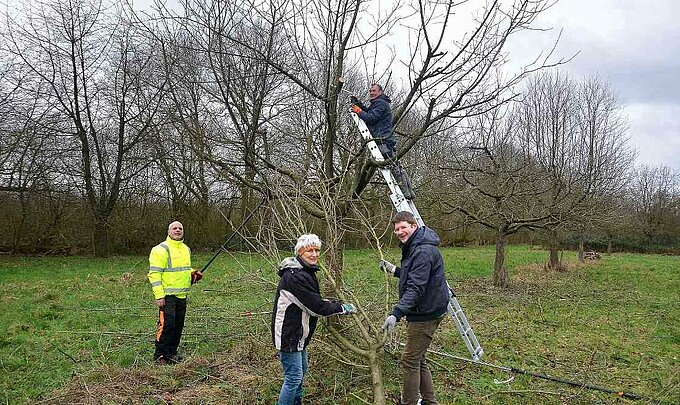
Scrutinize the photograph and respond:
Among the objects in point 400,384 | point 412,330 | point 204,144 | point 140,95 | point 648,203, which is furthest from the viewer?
point 648,203

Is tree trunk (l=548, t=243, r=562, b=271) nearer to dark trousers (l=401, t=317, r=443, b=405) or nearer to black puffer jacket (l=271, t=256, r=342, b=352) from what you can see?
dark trousers (l=401, t=317, r=443, b=405)

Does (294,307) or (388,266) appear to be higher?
(388,266)

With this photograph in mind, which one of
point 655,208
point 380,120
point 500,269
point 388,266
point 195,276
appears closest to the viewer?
point 388,266

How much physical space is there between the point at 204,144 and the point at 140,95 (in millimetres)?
14525

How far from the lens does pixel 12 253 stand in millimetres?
17922

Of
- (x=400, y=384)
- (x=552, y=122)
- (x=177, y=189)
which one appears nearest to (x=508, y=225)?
(x=552, y=122)

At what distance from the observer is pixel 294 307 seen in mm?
4043

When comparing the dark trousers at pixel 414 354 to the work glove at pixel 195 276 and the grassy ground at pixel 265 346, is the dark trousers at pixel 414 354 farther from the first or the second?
the work glove at pixel 195 276

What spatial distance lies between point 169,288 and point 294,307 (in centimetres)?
243

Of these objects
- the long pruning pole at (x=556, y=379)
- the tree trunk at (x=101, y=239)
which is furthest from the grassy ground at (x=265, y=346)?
the tree trunk at (x=101, y=239)

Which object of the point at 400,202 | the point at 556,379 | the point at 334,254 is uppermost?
the point at 400,202

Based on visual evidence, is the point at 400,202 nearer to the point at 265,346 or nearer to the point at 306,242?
the point at 306,242

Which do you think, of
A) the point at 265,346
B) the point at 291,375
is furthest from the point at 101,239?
the point at 291,375

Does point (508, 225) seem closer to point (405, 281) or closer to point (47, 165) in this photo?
point (405, 281)
